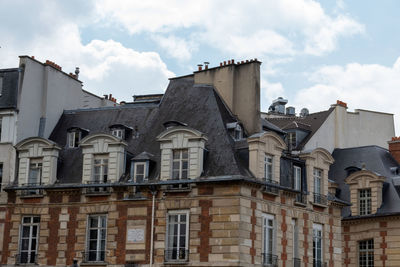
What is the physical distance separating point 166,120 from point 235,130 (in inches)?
136

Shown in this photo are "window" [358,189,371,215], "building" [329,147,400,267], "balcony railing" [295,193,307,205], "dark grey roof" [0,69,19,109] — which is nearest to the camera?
"balcony railing" [295,193,307,205]

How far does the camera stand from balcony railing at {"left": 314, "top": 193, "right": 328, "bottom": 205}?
3450cm

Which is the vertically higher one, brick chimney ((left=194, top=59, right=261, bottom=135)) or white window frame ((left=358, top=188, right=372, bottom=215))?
brick chimney ((left=194, top=59, right=261, bottom=135))

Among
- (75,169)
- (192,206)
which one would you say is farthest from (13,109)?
(192,206)

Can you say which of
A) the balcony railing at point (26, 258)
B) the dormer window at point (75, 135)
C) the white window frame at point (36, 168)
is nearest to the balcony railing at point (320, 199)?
the dormer window at point (75, 135)

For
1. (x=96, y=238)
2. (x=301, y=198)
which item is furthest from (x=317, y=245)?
(x=96, y=238)

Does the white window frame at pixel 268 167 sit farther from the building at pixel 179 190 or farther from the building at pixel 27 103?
the building at pixel 27 103

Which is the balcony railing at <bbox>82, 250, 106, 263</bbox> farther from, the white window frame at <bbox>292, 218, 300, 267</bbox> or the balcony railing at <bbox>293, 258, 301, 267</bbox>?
the white window frame at <bbox>292, 218, 300, 267</bbox>

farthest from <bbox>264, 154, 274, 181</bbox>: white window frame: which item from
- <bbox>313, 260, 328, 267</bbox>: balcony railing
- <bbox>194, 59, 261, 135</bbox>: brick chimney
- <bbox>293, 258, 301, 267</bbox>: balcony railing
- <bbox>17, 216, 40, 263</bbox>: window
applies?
<bbox>17, 216, 40, 263</bbox>: window

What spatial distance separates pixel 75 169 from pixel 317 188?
1017 centimetres

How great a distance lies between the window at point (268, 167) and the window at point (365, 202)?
A: 8976mm

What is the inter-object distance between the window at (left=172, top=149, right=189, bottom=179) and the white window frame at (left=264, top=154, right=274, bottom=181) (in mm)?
3083

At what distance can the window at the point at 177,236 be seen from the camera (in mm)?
30500

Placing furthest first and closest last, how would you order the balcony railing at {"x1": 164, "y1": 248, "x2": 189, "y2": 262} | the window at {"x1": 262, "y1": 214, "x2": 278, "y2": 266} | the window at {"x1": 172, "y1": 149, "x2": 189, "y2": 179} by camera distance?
the window at {"x1": 172, "y1": 149, "x2": 189, "y2": 179}
the window at {"x1": 262, "y1": 214, "x2": 278, "y2": 266}
the balcony railing at {"x1": 164, "y1": 248, "x2": 189, "y2": 262}
